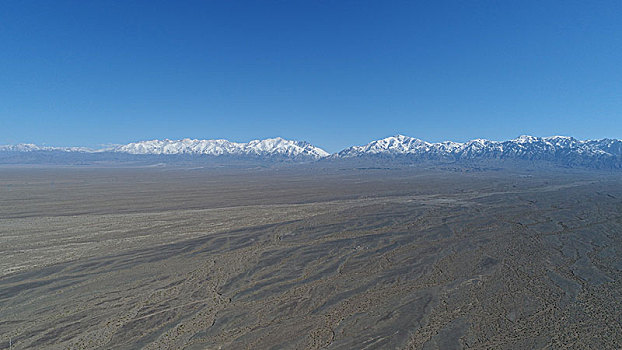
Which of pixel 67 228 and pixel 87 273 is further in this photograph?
pixel 67 228

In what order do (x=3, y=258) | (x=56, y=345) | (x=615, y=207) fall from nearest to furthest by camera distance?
(x=56, y=345), (x=3, y=258), (x=615, y=207)

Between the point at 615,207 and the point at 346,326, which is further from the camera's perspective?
the point at 615,207

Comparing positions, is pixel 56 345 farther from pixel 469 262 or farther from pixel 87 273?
pixel 469 262

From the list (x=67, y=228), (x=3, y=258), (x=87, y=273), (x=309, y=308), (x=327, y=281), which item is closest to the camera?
(x=309, y=308)

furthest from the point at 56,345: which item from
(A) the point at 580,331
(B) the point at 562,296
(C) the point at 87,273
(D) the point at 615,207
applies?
(D) the point at 615,207

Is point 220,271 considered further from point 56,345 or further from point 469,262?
point 469,262

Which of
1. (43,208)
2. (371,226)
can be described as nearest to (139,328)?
(371,226)
